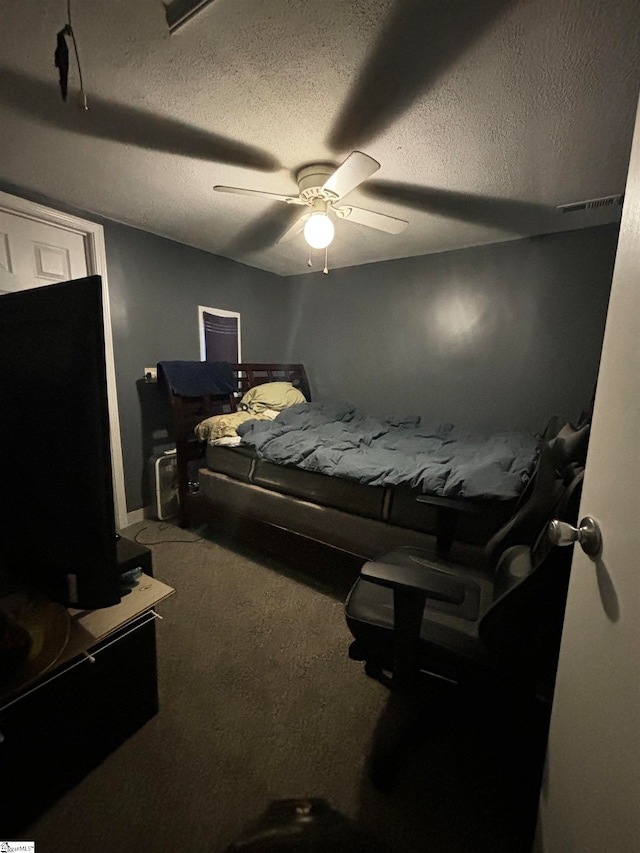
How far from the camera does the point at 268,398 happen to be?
3.34 m

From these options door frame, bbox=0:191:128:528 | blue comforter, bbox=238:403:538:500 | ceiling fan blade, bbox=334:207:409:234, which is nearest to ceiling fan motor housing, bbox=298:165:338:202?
ceiling fan blade, bbox=334:207:409:234

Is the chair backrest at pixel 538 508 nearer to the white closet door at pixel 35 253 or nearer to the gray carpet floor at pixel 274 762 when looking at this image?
the gray carpet floor at pixel 274 762

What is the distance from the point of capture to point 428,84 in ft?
4.40

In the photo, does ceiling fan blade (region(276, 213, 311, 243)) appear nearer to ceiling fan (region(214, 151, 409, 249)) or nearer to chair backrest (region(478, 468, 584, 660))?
ceiling fan (region(214, 151, 409, 249))

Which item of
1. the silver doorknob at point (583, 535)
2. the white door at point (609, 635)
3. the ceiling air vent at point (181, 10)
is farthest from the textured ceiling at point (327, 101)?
the silver doorknob at point (583, 535)

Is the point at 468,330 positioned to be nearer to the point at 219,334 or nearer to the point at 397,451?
the point at 397,451

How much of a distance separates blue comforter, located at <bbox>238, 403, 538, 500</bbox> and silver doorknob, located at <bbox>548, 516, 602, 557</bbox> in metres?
0.90

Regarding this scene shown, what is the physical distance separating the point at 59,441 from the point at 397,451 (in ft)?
6.58

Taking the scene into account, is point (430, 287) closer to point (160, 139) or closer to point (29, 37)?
point (160, 139)

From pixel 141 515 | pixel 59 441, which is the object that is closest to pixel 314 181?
pixel 59 441

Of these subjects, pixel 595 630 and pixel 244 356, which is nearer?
pixel 595 630

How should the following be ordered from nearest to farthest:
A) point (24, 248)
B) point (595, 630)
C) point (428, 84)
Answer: point (595, 630) < point (428, 84) < point (24, 248)

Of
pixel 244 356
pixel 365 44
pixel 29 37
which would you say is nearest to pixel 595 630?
pixel 365 44

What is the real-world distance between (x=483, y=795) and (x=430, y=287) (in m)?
3.46
